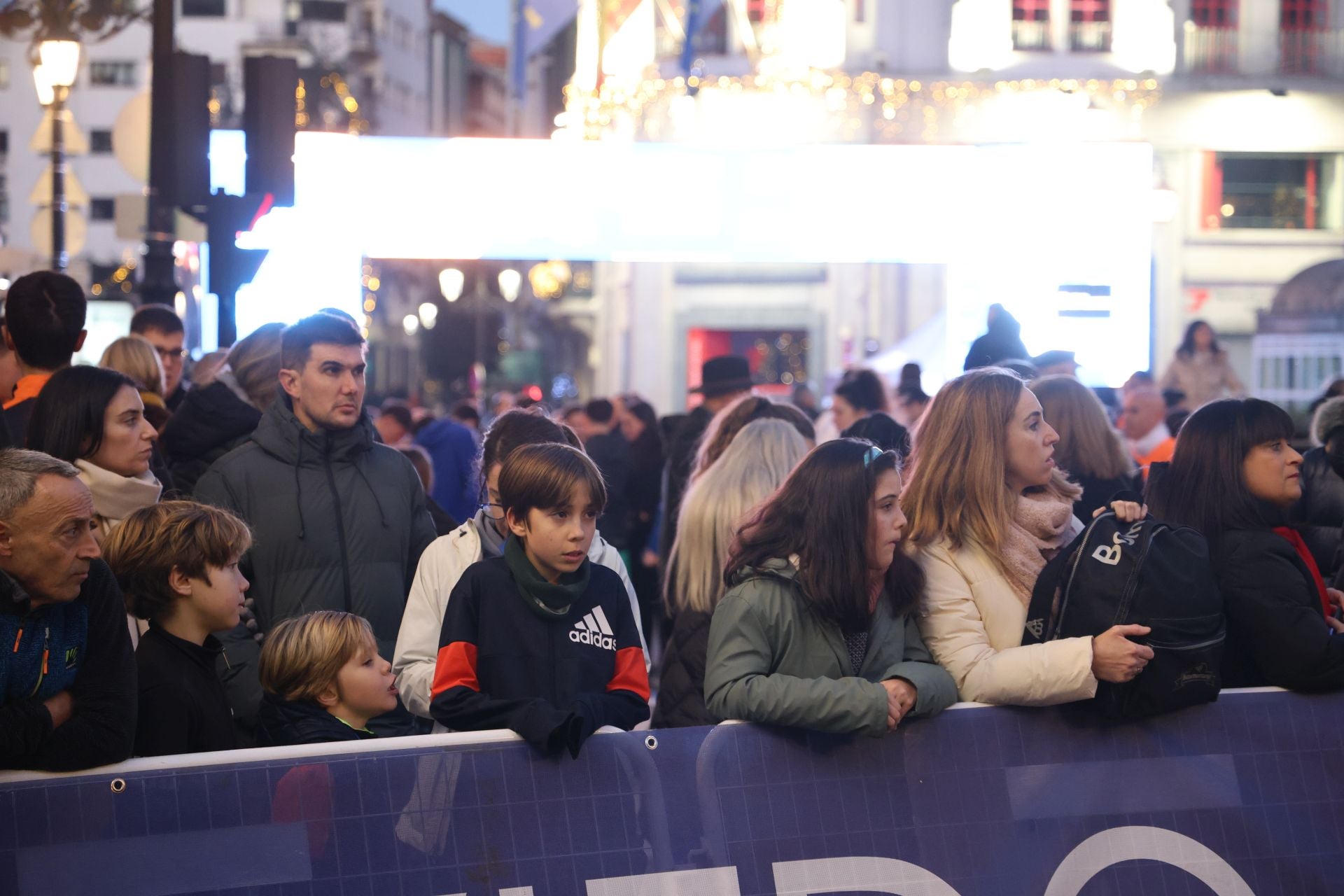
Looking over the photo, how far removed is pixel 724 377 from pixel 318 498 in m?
4.38

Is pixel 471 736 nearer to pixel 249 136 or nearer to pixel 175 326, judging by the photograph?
pixel 175 326

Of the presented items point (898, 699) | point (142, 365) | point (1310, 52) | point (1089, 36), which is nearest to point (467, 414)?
point (142, 365)

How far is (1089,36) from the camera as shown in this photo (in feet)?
107

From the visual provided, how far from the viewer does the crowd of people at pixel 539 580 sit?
363cm

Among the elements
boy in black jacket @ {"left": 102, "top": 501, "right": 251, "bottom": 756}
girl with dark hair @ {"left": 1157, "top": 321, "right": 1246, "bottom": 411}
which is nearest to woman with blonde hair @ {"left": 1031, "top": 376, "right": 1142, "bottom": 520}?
boy in black jacket @ {"left": 102, "top": 501, "right": 251, "bottom": 756}

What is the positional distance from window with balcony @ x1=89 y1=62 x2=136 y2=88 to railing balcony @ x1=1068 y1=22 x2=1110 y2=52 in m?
56.9

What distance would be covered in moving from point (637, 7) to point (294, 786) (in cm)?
2823

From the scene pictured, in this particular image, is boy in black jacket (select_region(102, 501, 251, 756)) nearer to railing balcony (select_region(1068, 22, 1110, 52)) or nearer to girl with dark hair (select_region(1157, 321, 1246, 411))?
girl with dark hair (select_region(1157, 321, 1246, 411))

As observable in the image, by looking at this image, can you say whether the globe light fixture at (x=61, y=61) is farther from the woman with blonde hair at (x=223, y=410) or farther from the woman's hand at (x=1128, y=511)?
the woman's hand at (x=1128, y=511)

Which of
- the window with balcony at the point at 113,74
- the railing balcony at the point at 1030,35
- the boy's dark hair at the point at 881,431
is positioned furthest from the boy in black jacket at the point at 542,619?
the window with balcony at the point at 113,74

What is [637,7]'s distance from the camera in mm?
30281

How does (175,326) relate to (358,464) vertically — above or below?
above

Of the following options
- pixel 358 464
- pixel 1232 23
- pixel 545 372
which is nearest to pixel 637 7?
pixel 1232 23

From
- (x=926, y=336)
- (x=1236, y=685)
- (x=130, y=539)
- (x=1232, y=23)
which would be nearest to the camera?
(x=130, y=539)
